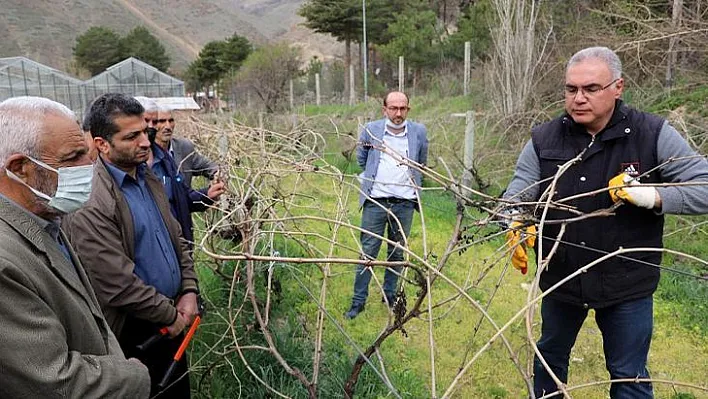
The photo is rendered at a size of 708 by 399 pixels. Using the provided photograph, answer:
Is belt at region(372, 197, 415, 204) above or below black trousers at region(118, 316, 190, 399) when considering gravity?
above

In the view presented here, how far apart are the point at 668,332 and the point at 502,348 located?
129 cm

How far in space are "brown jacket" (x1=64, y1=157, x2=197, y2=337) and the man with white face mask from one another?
52 cm

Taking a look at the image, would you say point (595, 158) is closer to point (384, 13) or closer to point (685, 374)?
point (685, 374)

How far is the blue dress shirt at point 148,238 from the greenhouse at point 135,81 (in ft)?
85.7

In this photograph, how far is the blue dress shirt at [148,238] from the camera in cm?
221

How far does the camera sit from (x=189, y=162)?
3.90 m

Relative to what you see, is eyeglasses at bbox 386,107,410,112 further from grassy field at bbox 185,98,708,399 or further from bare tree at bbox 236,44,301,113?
bare tree at bbox 236,44,301,113

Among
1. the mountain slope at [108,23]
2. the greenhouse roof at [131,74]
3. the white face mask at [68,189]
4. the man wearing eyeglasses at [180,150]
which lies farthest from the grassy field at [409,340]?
the mountain slope at [108,23]

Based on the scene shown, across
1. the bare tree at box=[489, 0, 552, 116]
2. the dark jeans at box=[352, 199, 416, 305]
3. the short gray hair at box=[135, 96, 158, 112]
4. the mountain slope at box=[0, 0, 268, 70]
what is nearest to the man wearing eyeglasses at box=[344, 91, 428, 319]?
the dark jeans at box=[352, 199, 416, 305]

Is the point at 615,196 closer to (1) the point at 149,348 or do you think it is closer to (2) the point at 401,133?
(1) the point at 149,348

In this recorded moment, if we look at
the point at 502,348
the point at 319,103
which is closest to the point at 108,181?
the point at 502,348

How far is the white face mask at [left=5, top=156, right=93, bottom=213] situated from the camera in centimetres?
140

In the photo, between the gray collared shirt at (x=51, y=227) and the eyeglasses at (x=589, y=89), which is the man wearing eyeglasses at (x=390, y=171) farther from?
the gray collared shirt at (x=51, y=227)

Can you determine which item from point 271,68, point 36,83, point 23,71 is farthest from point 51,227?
point 271,68
